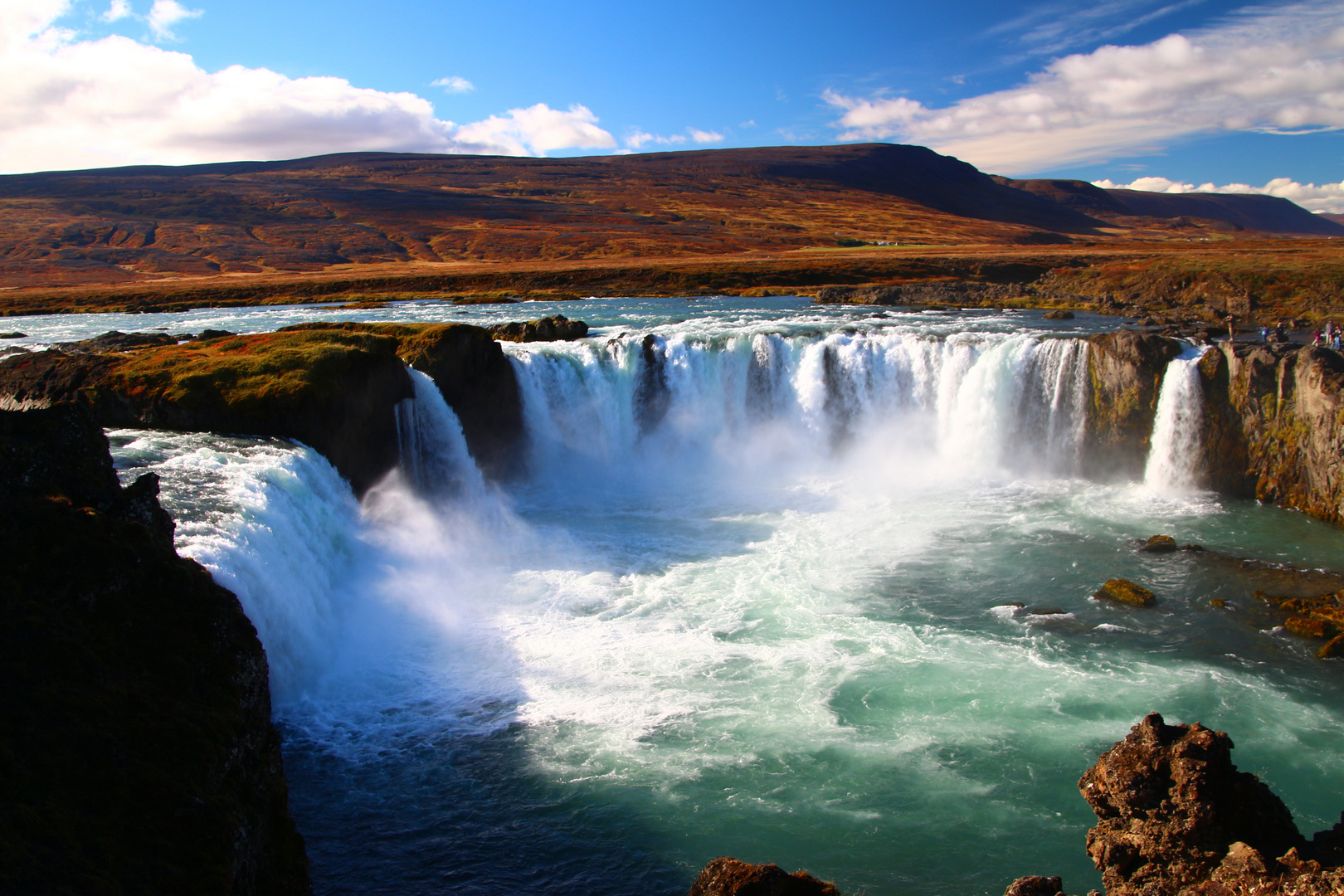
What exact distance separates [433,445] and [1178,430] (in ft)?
82.3

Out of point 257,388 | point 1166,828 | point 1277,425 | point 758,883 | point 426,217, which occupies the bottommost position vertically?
point 758,883

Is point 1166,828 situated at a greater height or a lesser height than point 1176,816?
lesser

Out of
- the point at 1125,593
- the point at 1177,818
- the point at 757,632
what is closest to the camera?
the point at 1177,818

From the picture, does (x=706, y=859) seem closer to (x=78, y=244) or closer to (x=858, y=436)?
(x=858, y=436)

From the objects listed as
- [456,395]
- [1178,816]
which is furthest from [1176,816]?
[456,395]

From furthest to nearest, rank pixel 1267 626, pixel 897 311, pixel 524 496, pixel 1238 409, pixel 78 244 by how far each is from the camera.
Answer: pixel 78 244 → pixel 897 311 → pixel 524 496 → pixel 1238 409 → pixel 1267 626

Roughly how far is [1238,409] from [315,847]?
93.6 feet

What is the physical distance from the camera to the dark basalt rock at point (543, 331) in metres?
37.0

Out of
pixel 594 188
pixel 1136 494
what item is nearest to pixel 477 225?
pixel 594 188

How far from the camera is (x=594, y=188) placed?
174625 millimetres

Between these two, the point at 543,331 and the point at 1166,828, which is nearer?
the point at 1166,828

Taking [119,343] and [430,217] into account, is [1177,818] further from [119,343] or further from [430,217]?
[430,217]

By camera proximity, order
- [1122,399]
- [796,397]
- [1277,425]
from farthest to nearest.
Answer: [796,397]
[1122,399]
[1277,425]

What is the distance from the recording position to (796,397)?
108 ft
